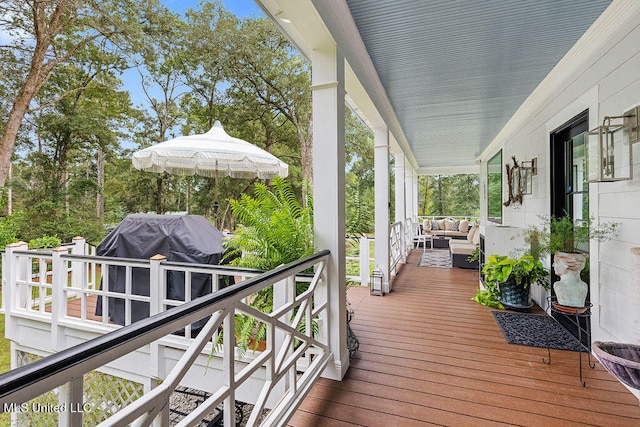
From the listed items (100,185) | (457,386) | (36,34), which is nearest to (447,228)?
(457,386)

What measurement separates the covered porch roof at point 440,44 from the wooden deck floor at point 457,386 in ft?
7.63

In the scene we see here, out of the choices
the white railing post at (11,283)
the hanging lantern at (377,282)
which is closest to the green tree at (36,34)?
the white railing post at (11,283)

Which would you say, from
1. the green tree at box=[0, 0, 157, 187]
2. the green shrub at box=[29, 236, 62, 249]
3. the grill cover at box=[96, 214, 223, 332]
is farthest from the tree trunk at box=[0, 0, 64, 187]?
the grill cover at box=[96, 214, 223, 332]

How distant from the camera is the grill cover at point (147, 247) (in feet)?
10.3

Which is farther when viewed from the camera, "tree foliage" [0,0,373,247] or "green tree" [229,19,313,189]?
"green tree" [229,19,313,189]

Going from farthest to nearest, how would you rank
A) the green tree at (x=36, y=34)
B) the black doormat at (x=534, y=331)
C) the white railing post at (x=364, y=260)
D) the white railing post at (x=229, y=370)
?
the green tree at (x=36, y=34) < the white railing post at (x=364, y=260) < the black doormat at (x=534, y=331) < the white railing post at (x=229, y=370)

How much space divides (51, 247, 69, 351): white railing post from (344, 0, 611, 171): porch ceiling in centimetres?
355

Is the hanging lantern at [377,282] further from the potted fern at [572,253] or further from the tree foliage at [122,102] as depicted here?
the tree foliage at [122,102]

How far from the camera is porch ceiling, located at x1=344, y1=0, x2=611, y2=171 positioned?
82.7 inches

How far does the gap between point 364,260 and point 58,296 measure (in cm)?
369

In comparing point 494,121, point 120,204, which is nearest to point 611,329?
point 494,121

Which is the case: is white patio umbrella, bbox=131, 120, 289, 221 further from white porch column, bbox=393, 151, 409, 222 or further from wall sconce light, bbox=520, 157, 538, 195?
wall sconce light, bbox=520, 157, 538, 195

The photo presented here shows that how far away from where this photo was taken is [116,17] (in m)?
7.97

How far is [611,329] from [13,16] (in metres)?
11.5
